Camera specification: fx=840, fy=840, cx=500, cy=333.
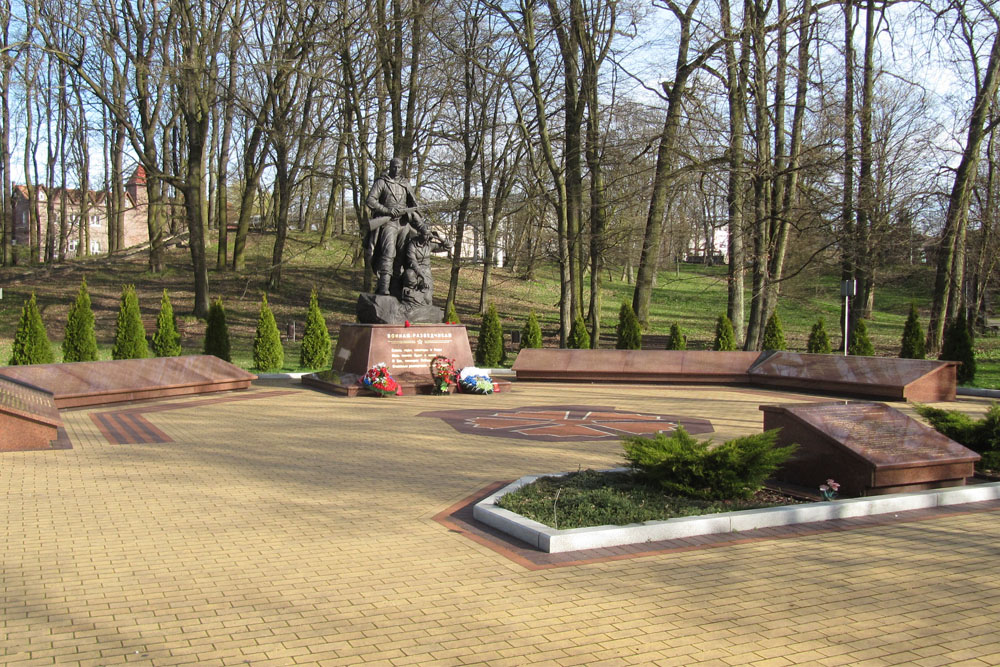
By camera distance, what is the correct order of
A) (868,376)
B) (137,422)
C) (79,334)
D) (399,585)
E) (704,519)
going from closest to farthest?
(399,585)
(704,519)
(137,422)
(868,376)
(79,334)

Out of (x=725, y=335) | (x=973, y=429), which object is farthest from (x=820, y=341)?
(x=973, y=429)

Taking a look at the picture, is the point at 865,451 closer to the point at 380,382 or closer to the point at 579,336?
the point at 380,382

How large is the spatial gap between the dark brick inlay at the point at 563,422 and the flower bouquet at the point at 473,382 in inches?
93.0

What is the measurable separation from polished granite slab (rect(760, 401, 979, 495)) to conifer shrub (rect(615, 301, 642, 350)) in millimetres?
15118

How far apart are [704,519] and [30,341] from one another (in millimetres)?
17250

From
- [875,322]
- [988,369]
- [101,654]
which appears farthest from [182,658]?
[875,322]

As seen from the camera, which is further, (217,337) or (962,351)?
(217,337)

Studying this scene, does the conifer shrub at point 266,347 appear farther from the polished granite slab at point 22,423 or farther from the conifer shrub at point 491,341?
the polished granite slab at point 22,423

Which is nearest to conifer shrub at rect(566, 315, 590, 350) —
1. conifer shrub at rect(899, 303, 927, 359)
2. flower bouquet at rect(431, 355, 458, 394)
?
flower bouquet at rect(431, 355, 458, 394)

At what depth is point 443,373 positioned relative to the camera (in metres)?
17.8

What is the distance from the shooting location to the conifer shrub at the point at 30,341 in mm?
18891

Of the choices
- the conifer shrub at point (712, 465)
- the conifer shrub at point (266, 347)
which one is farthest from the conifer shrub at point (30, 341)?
the conifer shrub at point (712, 465)

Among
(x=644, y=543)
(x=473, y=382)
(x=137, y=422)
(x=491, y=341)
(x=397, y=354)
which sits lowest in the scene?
(x=137, y=422)

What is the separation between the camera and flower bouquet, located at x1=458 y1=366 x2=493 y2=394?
17.8m
